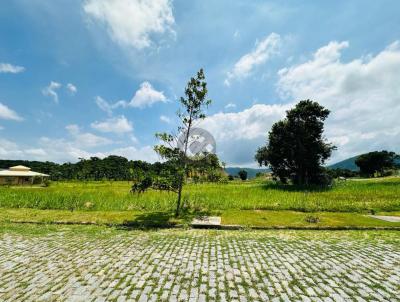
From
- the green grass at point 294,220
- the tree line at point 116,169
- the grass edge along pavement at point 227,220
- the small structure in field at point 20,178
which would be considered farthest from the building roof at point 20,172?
the green grass at point 294,220

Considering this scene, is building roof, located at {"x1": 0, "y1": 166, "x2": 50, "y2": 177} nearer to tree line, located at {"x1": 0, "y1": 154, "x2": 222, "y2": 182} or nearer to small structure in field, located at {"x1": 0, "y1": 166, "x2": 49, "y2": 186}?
small structure in field, located at {"x1": 0, "y1": 166, "x2": 49, "y2": 186}

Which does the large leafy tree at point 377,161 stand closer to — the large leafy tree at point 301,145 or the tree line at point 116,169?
the large leafy tree at point 301,145

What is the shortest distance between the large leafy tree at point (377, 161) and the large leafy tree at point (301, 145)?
63464 millimetres

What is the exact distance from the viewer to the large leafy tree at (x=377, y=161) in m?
87.6

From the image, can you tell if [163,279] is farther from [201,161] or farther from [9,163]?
[9,163]

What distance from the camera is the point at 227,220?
14258 millimetres

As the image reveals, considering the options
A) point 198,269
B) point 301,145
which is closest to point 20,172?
point 301,145

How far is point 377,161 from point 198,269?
104 m

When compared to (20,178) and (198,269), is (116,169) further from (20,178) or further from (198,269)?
(198,269)

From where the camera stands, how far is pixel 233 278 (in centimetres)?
630

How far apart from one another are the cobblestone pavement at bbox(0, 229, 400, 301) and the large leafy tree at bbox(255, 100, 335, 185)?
30.3 metres

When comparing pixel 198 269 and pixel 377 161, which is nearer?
pixel 198 269

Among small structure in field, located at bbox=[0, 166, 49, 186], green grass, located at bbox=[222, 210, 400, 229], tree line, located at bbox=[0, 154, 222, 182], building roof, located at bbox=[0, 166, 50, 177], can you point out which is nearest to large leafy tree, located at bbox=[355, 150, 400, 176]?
tree line, located at bbox=[0, 154, 222, 182]

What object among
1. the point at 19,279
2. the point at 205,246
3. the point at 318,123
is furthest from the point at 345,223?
the point at 318,123
